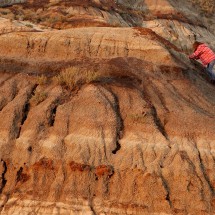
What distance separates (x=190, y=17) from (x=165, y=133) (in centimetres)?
3154

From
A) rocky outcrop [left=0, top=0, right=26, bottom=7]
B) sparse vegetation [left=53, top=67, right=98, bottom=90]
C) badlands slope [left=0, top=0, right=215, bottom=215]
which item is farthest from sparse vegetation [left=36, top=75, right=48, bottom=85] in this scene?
rocky outcrop [left=0, top=0, right=26, bottom=7]

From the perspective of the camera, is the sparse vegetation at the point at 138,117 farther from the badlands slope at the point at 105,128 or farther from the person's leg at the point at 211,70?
the person's leg at the point at 211,70

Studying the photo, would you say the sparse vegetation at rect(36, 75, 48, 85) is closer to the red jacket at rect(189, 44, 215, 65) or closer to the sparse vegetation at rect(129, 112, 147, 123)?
the sparse vegetation at rect(129, 112, 147, 123)

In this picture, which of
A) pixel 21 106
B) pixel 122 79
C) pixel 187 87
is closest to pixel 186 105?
pixel 187 87

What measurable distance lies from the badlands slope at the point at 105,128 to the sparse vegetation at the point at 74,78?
0.14 m

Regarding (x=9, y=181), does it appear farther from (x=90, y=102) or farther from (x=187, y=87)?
(x=187, y=87)

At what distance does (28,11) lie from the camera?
29.8 meters

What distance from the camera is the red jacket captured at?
14.2 metres

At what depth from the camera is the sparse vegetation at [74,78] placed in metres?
11.6

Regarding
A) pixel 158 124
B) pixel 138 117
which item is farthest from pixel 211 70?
pixel 138 117

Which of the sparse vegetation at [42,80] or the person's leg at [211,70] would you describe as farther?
the person's leg at [211,70]

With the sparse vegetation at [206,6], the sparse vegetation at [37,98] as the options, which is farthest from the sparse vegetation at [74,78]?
the sparse vegetation at [206,6]

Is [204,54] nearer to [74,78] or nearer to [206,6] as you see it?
[74,78]

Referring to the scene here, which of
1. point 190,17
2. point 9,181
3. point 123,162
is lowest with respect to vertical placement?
point 190,17
